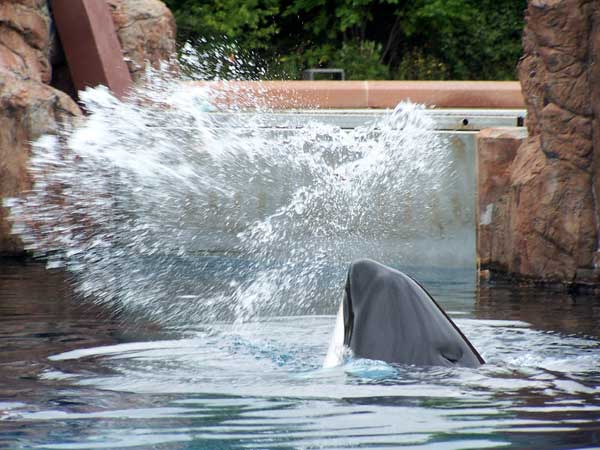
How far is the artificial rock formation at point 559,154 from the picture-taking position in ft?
33.4

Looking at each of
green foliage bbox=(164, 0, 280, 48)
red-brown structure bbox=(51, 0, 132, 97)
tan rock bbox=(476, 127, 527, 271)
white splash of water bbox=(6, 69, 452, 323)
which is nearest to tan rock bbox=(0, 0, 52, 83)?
red-brown structure bbox=(51, 0, 132, 97)

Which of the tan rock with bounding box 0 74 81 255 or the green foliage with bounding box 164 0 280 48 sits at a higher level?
the green foliage with bounding box 164 0 280 48

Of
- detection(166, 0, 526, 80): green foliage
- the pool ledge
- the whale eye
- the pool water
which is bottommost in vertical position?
the pool water

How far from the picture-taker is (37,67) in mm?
13562

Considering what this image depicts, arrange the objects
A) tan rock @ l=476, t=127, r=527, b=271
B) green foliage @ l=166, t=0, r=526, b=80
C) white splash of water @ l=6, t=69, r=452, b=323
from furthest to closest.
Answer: green foliage @ l=166, t=0, r=526, b=80
white splash of water @ l=6, t=69, r=452, b=323
tan rock @ l=476, t=127, r=527, b=271

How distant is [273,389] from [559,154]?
5384 mm

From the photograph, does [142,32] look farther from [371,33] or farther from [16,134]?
[371,33]

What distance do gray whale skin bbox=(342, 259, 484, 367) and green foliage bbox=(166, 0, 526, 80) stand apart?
18242mm

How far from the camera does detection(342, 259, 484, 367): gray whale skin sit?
18.4 feet

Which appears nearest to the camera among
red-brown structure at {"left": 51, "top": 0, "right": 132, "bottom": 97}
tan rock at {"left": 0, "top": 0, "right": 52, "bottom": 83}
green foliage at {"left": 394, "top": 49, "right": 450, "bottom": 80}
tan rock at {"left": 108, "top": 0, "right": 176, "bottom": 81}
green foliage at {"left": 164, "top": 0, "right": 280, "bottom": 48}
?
tan rock at {"left": 0, "top": 0, "right": 52, "bottom": 83}

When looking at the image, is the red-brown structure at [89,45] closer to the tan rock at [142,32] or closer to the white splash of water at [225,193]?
the tan rock at [142,32]

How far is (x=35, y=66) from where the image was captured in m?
13.5

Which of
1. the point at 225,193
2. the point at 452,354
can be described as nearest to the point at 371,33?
the point at 225,193

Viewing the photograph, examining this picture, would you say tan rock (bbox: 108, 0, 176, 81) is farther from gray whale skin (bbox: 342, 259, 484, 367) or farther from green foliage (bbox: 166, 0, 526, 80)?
gray whale skin (bbox: 342, 259, 484, 367)
